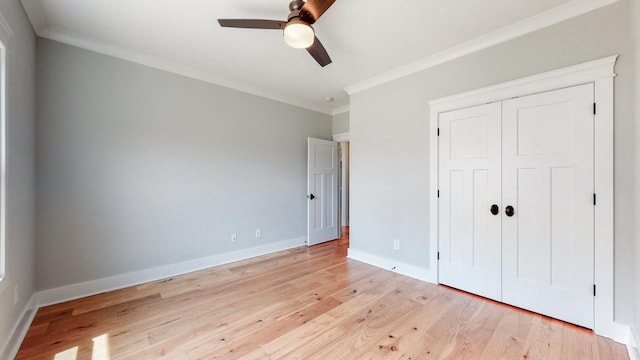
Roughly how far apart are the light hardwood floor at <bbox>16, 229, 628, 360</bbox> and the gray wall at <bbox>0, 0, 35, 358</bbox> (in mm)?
326

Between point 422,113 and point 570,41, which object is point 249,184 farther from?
point 570,41

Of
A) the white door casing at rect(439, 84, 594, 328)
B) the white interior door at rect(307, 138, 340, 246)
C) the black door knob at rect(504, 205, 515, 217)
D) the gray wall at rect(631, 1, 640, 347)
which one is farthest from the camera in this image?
the white interior door at rect(307, 138, 340, 246)

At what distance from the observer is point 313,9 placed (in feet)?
5.65

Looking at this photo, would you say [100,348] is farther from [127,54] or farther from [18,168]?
[127,54]

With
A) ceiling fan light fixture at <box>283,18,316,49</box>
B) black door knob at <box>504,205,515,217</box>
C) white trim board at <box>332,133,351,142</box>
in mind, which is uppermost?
ceiling fan light fixture at <box>283,18,316,49</box>

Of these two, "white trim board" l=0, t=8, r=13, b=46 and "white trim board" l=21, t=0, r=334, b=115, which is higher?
"white trim board" l=21, t=0, r=334, b=115

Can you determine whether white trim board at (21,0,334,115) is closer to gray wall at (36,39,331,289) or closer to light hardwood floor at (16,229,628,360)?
gray wall at (36,39,331,289)

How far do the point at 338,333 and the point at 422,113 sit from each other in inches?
96.8

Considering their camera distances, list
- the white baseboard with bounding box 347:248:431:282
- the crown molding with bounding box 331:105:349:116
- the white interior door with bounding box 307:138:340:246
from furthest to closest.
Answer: the crown molding with bounding box 331:105:349:116
the white interior door with bounding box 307:138:340:246
the white baseboard with bounding box 347:248:431:282

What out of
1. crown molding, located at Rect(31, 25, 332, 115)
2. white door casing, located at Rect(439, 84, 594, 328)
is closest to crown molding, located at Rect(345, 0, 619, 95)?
white door casing, located at Rect(439, 84, 594, 328)

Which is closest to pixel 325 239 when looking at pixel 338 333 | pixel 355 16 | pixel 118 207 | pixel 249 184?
pixel 249 184

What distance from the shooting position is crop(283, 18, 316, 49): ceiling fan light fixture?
1.78m

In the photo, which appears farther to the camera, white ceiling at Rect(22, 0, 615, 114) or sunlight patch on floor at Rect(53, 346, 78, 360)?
white ceiling at Rect(22, 0, 615, 114)

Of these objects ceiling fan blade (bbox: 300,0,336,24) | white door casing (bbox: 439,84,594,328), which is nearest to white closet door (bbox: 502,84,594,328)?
white door casing (bbox: 439,84,594,328)
